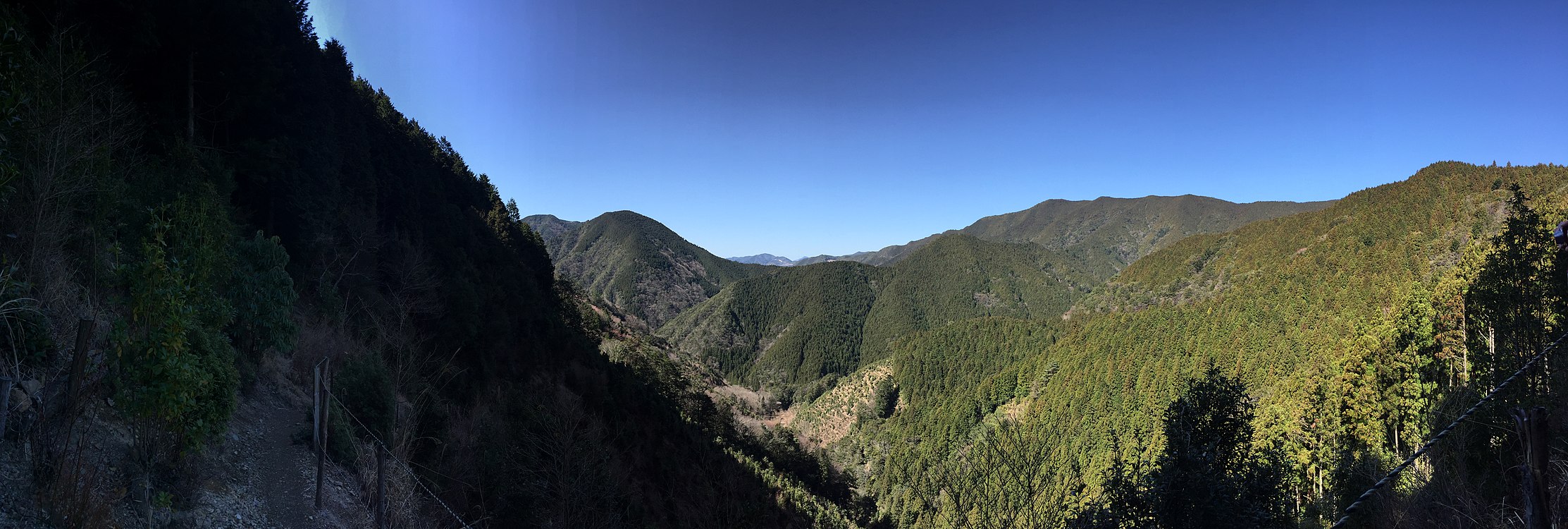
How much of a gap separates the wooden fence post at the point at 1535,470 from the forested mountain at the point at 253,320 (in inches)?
539

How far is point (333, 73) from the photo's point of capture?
33906mm

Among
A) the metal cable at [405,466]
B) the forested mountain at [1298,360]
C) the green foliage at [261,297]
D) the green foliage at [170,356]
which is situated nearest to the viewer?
the green foliage at [170,356]

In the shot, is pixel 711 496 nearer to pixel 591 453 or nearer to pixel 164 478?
pixel 591 453

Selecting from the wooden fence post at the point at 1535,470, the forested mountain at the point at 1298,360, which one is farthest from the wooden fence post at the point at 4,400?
the wooden fence post at the point at 1535,470

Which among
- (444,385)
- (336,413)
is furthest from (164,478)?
(444,385)

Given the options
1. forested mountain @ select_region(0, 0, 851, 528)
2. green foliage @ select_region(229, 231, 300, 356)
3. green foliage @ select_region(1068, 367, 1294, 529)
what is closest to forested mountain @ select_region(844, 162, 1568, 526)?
green foliage @ select_region(1068, 367, 1294, 529)

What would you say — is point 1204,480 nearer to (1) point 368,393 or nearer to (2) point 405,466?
(2) point 405,466

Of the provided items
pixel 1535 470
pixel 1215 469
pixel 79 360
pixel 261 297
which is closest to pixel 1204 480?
pixel 1215 469

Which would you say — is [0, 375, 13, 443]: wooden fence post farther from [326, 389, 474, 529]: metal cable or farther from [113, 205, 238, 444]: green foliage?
[326, 389, 474, 529]: metal cable

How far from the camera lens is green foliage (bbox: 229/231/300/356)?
44.8 ft

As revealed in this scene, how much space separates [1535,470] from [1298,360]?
6116cm

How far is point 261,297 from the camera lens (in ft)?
46.0

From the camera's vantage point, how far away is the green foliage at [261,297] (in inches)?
538

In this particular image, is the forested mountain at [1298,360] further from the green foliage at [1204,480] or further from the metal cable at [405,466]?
the metal cable at [405,466]
